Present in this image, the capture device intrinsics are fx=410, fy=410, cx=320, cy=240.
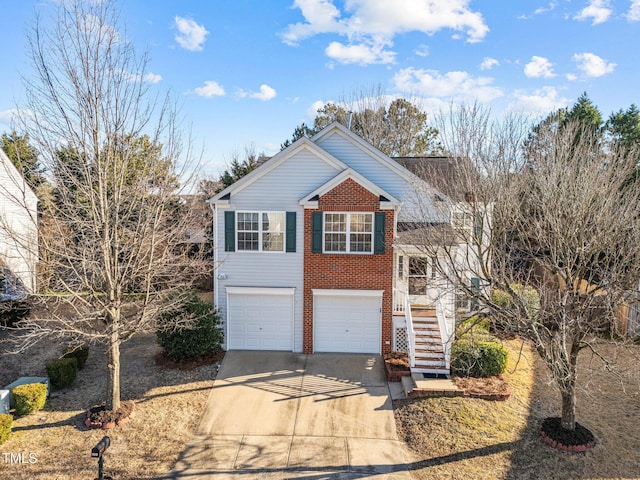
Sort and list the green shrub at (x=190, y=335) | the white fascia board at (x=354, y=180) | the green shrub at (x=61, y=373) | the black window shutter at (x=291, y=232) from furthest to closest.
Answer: the black window shutter at (x=291, y=232) → the white fascia board at (x=354, y=180) → the green shrub at (x=190, y=335) → the green shrub at (x=61, y=373)

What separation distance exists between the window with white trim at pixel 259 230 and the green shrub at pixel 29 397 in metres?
6.97

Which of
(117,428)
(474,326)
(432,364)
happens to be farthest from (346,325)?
(117,428)

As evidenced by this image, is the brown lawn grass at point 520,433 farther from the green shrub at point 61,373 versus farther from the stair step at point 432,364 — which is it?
the green shrub at point 61,373

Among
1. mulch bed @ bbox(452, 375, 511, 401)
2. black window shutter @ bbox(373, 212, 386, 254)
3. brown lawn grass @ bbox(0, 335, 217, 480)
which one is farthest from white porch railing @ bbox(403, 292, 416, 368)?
brown lawn grass @ bbox(0, 335, 217, 480)

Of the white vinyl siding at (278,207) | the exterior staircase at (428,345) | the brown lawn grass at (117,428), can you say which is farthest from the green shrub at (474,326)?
the brown lawn grass at (117,428)

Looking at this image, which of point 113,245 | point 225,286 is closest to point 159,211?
point 113,245

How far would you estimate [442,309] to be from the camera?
13.4m

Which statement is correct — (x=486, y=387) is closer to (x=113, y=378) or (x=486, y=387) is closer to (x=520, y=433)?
(x=520, y=433)

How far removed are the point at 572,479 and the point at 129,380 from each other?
1159 cm

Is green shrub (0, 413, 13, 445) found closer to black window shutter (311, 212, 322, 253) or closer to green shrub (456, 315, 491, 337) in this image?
black window shutter (311, 212, 322, 253)

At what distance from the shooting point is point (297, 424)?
1024 centimetres

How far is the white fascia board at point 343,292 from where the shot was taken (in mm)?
14398

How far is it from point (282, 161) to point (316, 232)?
2.80 metres

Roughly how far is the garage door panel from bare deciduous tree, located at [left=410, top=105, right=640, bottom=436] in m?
4.21
